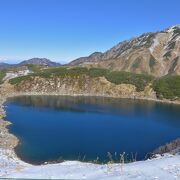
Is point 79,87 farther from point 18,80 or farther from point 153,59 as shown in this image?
point 153,59

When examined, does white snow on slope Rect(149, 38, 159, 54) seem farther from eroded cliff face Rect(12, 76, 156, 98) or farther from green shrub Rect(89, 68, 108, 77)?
eroded cliff face Rect(12, 76, 156, 98)

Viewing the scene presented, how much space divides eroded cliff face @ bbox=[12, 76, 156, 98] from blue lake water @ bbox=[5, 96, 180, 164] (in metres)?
11.5

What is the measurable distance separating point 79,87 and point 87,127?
61777mm

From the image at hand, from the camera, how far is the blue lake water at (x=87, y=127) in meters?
47.4

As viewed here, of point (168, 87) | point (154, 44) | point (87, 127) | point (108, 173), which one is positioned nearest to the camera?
point (108, 173)

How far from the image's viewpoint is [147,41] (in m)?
190

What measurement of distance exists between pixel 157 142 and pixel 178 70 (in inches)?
4022

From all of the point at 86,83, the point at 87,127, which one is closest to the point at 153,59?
the point at 86,83

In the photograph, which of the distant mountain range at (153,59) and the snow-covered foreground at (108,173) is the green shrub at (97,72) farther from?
the snow-covered foreground at (108,173)

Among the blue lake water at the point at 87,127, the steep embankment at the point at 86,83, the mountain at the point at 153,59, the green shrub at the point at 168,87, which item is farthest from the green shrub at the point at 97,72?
the mountain at the point at 153,59

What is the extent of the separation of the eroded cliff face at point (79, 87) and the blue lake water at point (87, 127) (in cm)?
1153

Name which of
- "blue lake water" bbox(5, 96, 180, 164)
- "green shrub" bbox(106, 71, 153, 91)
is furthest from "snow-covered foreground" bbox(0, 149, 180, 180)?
"green shrub" bbox(106, 71, 153, 91)

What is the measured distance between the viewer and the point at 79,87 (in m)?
127

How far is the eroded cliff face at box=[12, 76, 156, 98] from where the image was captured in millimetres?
122688
